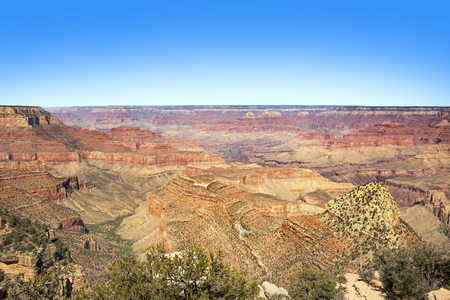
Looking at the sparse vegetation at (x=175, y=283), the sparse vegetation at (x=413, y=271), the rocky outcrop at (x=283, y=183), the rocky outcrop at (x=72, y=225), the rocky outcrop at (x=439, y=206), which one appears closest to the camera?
the sparse vegetation at (x=175, y=283)

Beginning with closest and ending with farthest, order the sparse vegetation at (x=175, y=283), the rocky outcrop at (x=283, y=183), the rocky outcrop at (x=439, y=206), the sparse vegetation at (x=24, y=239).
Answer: the sparse vegetation at (x=175, y=283)
the sparse vegetation at (x=24, y=239)
the rocky outcrop at (x=439, y=206)
the rocky outcrop at (x=283, y=183)

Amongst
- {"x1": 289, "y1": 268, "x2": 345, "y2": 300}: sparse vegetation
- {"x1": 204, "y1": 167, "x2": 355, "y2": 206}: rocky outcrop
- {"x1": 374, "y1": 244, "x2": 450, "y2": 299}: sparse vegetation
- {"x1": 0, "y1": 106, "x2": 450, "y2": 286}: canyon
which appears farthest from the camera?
{"x1": 204, "y1": 167, "x2": 355, "y2": 206}: rocky outcrop

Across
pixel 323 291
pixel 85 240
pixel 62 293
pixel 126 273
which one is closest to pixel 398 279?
pixel 323 291

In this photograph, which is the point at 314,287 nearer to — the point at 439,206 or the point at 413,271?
the point at 413,271

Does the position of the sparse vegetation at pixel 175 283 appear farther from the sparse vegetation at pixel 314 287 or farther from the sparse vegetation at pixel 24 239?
the sparse vegetation at pixel 24 239

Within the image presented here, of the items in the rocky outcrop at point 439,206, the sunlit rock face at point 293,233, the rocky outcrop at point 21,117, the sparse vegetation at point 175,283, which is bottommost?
the rocky outcrop at point 439,206

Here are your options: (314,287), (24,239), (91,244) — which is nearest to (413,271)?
(314,287)

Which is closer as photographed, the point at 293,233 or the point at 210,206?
the point at 293,233

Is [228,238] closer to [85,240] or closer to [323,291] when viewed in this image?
[323,291]

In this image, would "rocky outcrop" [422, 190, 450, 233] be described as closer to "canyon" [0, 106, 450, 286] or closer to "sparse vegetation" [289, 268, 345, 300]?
"canyon" [0, 106, 450, 286]

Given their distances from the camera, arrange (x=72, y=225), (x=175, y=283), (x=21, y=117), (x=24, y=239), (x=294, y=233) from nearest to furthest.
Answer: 1. (x=175, y=283)
2. (x=24, y=239)
3. (x=294, y=233)
4. (x=72, y=225)
5. (x=21, y=117)

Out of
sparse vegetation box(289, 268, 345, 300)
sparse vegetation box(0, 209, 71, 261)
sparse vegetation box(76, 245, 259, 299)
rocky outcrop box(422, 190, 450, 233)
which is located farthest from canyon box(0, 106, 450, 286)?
sparse vegetation box(76, 245, 259, 299)

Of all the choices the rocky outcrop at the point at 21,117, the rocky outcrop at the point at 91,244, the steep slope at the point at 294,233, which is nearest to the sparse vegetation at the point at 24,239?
the steep slope at the point at 294,233

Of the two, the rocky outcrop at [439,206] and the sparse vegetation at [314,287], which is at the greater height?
the sparse vegetation at [314,287]
